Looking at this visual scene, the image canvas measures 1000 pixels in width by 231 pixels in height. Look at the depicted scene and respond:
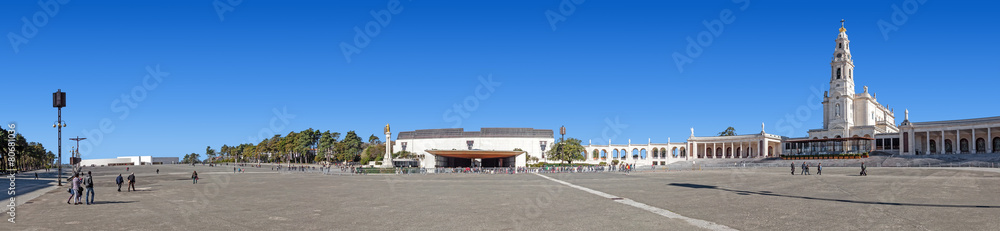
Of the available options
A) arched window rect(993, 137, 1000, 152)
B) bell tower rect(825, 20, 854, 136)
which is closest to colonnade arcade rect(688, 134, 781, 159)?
bell tower rect(825, 20, 854, 136)

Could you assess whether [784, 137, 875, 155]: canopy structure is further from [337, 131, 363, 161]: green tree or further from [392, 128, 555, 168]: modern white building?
[337, 131, 363, 161]: green tree

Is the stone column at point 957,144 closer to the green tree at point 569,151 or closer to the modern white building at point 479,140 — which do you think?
the green tree at point 569,151

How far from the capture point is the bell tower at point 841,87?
97.7 meters

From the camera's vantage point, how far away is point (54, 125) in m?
34.6

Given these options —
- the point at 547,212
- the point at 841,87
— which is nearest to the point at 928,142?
the point at 841,87

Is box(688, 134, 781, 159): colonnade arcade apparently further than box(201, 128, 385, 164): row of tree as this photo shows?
No

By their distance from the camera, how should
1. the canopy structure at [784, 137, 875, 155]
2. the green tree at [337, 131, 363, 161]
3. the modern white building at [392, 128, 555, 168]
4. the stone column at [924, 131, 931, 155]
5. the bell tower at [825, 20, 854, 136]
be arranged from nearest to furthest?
the stone column at [924, 131, 931, 155], the canopy structure at [784, 137, 875, 155], the bell tower at [825, 20, 854, 136], the green tree at [337, 131, 363, 161], the modern white building at [392, 128, 555, 168]

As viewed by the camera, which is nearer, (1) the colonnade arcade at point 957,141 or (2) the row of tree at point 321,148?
(1) the colonnade arcade at point 957,141

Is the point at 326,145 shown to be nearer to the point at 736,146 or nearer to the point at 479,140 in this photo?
the point at 479,140

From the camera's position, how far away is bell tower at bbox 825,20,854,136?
97688 mm

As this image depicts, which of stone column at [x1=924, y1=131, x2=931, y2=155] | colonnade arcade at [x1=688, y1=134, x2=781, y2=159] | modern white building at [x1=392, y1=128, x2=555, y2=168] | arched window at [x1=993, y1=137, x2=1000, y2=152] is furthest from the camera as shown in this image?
modern white building at [x1=392, y1=128, x2=555, y2=168]

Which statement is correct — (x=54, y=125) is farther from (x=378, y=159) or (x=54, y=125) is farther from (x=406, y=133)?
(x=406, y=133)

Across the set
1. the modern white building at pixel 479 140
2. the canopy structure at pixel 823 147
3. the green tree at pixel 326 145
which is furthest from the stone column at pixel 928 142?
A: the green tree at pixel 326 145

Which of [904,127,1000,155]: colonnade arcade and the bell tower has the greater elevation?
the bell tower
